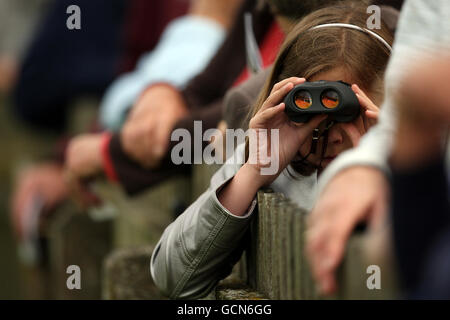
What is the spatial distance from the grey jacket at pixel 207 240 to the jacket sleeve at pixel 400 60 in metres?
0.29

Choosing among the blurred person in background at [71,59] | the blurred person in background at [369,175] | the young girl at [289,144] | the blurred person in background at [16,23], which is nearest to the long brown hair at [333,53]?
the young girl at [289,144]

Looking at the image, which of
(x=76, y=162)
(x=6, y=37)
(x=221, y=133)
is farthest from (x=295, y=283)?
(x=6, y=37)

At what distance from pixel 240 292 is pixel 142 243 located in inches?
57.5

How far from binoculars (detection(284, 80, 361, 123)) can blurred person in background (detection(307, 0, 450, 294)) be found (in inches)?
6.7

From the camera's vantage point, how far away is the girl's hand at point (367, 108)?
1.25 meters

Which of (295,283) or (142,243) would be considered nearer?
(295,283)

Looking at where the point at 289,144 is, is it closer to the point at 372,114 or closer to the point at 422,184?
Answer: the point at 372,114

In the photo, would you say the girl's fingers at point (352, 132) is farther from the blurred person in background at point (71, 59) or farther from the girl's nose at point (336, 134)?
the blurred person in background at point (71, 59)

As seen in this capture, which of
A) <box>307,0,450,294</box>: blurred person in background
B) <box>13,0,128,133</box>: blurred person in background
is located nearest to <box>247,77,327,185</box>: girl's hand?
<box>307,0,450,294</box>: blurred person in background

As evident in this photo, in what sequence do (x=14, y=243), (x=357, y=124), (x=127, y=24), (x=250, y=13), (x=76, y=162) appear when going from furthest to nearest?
(x=14, y=243), (x=127, y=24), (x=76, y=162), (x=250, y=13), (x=357, y=124)

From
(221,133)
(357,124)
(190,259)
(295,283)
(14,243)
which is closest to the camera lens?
(295,283)

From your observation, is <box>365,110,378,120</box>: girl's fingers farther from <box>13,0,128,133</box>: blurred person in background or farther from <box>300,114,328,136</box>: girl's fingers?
<box>13,0,128,133</box>: blurred person in background

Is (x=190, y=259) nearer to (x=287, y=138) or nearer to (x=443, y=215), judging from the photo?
(x=287, y=138)

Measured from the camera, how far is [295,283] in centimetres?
118
